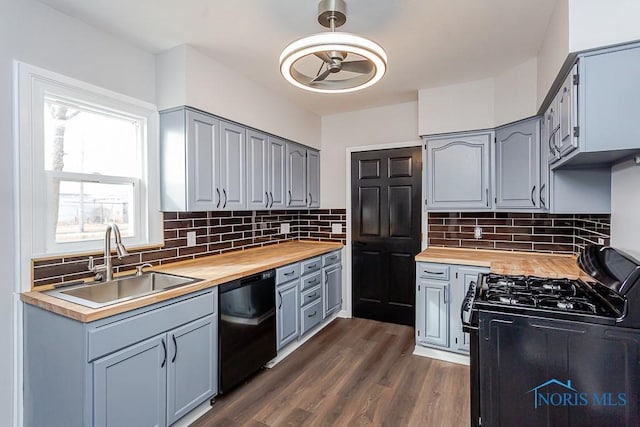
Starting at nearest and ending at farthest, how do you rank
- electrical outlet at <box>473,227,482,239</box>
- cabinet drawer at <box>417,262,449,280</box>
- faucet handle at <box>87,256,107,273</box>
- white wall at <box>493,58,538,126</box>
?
faucet handle at <box>87,256,107,273</box> → white wall at <box>493,58,538,126</box> → cabinet drawer at <box>417,262,449,280</box> → electrical outlet at <box>473,227,482,239</box>

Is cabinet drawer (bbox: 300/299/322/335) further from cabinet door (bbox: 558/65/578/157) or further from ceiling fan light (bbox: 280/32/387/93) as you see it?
cabinet door (bbox: 558/65/578/157)

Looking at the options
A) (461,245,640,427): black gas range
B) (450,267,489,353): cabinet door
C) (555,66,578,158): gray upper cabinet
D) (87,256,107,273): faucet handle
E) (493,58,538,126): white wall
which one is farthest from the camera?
(450,267,489,353): cabinet door

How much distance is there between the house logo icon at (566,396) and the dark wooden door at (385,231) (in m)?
2.13

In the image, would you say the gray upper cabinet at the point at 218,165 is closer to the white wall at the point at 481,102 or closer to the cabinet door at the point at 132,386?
the cabinet door at the point at 132,386

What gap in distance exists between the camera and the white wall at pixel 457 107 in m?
2.94

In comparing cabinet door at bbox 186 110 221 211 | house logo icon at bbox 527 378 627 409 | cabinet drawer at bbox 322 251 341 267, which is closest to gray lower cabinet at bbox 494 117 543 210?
house logo icon at bbox 527 378 627 409

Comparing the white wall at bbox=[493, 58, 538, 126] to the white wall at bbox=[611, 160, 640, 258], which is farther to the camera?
the white wall at bbox=[493, 58, 538, 126]

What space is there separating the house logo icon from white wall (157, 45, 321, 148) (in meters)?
2.66

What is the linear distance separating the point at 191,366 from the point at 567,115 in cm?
257

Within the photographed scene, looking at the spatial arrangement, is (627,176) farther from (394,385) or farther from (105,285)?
(105,285)

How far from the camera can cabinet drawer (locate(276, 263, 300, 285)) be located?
2781 mm

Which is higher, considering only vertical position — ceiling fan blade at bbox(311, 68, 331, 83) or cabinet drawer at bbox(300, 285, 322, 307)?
ceiling fan blade at bbox(311, 68, 331, 83)

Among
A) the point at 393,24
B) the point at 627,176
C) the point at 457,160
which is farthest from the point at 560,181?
the point at 393,24

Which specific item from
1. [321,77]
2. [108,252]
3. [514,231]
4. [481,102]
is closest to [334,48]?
[321,77]
